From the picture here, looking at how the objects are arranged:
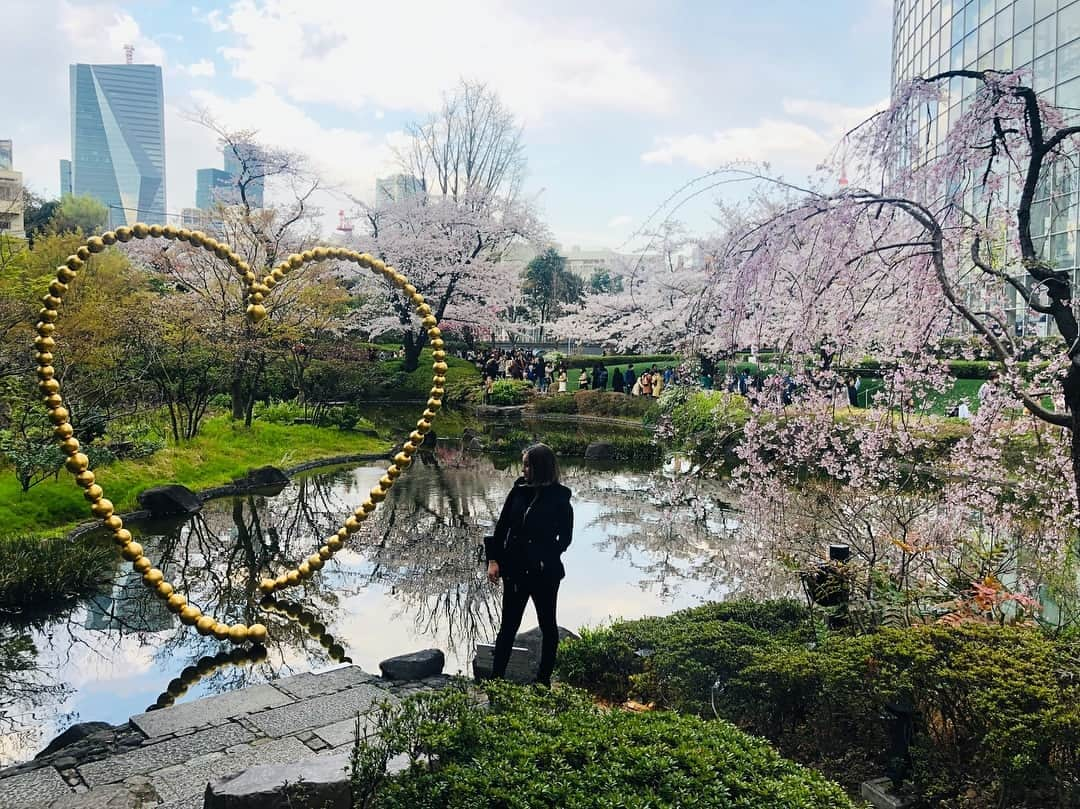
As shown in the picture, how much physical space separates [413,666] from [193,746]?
5.59ft

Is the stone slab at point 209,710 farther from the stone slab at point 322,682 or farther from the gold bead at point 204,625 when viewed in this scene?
the gold bead at point 204,625

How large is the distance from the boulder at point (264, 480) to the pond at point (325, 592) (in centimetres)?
70

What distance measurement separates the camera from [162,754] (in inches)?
191

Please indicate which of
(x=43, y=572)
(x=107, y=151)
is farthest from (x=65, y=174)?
(x=43, y=572)

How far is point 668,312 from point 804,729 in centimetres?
2459

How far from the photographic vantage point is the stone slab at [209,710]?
5.23m

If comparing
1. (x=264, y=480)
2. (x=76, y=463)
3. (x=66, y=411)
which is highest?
(x=66, y=411)

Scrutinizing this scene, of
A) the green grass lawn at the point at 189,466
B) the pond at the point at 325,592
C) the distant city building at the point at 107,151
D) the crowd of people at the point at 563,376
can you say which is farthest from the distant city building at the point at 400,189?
the distant city building at the point at 107,151

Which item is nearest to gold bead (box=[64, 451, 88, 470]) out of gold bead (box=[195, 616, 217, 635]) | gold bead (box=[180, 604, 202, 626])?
gold bead (box=[180, 604, 202, 626])

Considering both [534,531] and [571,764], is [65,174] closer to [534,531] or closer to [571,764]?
[534,531]

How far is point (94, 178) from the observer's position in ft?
535

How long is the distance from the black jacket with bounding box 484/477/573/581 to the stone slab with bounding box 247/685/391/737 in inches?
45.7

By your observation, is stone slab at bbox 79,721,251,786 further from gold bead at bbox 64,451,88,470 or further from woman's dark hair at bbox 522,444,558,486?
woman's dark hair at bbox 522,444,558,486

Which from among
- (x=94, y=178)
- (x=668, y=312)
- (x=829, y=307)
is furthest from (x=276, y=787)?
(x=94, y=178)
